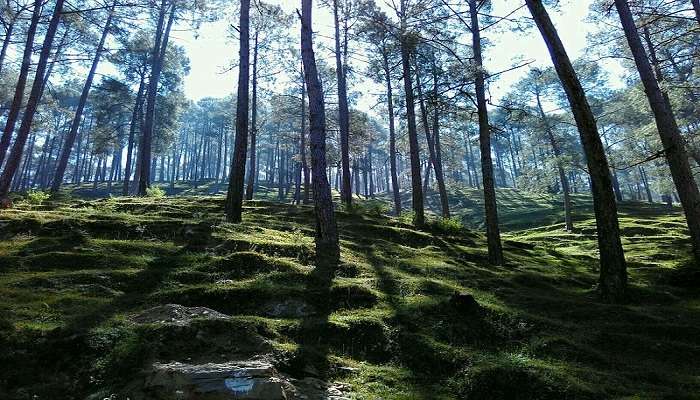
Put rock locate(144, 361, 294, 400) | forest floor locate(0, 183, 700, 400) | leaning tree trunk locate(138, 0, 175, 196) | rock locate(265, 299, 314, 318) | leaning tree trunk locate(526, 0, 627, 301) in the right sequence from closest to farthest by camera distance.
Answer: rock locate(144, 361, 294, 400) < forest floor locate(0, 183, 700, 400) < rock locate(265, 299, 314, 318) < leaning tree trunk locate(526, 0, 627, 301) < leaning tree trunk locate(138, 0, 175, 196)

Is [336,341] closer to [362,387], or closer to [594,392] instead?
[362,387]

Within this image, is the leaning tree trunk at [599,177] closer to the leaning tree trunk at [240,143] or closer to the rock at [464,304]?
the rock at [464,304]

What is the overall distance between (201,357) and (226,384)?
3.40ft

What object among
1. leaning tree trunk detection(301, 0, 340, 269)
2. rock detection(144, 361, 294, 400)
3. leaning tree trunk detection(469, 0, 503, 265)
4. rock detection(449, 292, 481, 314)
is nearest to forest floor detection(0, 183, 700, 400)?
rock detection(449, 292, 481, 314)

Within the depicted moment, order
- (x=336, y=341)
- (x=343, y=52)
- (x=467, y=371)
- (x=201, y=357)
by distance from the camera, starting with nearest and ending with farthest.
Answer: (x=201, y=357)
(x=467, y=371)
(x=336, y=341)
(x=343, y=52)

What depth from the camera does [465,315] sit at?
24.8ft

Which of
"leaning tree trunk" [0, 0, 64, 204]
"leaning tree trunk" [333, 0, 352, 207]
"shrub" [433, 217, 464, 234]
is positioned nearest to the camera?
"leaning tree trunk" [0, 0, 64, 204]

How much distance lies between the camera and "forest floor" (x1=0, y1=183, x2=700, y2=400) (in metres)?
5.14

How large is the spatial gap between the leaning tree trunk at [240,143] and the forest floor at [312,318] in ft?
2.98

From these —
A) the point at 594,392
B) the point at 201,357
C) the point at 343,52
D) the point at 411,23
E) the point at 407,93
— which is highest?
the point at 343,52

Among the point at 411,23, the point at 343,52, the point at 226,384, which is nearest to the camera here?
the point at 226,384

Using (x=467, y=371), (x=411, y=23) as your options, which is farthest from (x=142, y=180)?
(x=467, y=371)

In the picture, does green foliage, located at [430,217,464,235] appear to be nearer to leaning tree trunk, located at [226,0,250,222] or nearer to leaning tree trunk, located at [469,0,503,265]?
leaning tree trunk, located at [469,0,503,265]

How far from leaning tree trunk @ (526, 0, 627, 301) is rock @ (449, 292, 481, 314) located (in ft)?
10.1
